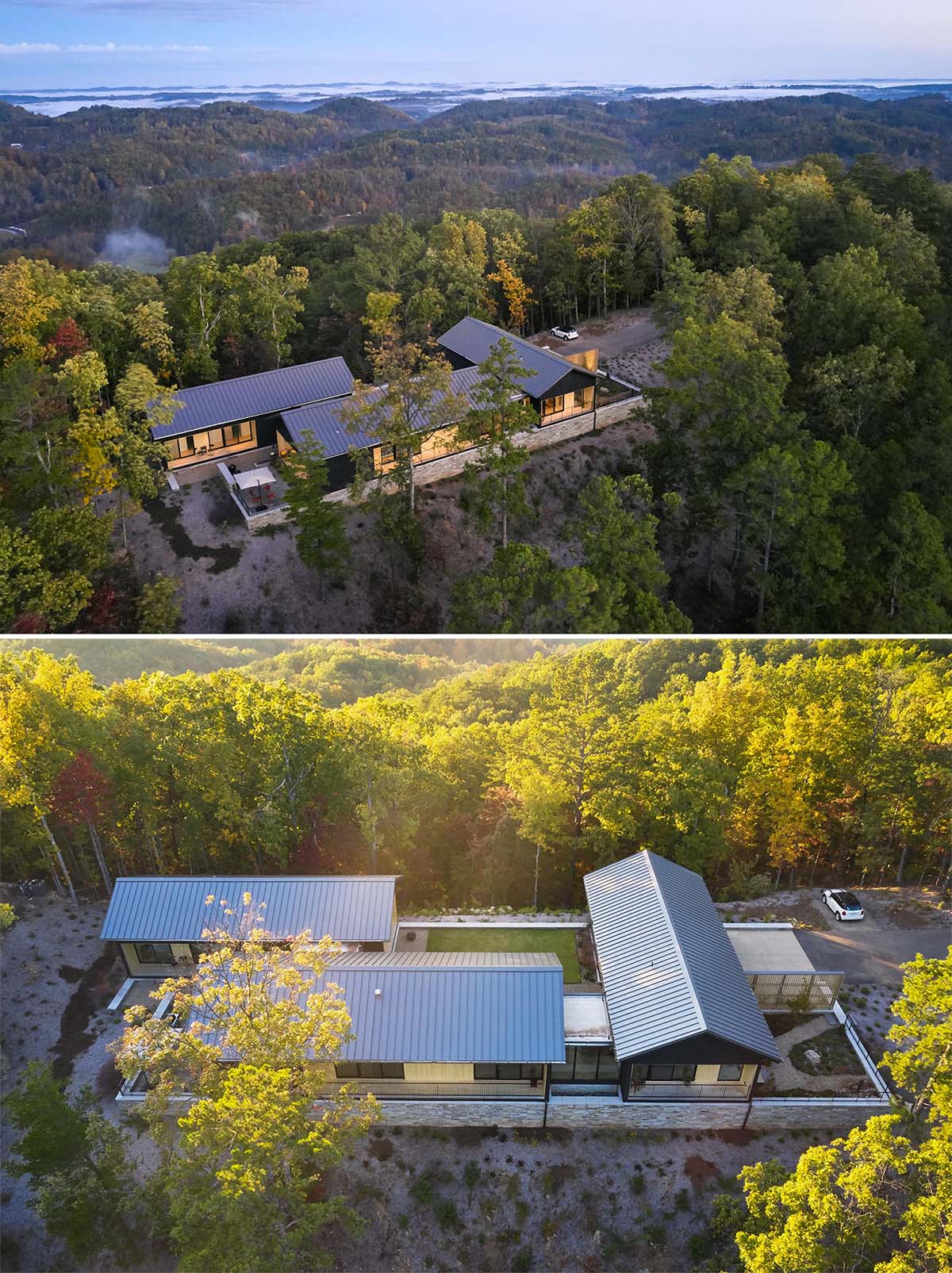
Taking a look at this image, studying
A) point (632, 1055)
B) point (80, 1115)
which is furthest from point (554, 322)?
point (80, 1115)

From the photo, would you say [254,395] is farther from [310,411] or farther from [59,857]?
[59,857]

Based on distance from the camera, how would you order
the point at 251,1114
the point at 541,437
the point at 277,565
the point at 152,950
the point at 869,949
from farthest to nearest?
1. the point at 541,437
2. the point at 277,565
3. the point at 869,949
4. the point at 152,950
5. the point at 251,1114

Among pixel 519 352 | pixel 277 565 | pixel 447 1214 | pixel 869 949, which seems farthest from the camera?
pixel 519 352

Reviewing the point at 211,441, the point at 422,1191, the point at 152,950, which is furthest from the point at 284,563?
the point at 422,1191

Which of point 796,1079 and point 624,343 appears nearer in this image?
point 796,1079

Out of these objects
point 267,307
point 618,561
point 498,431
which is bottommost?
point 618,561

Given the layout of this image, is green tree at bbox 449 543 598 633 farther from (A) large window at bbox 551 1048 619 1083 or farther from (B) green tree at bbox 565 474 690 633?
(A) large window at bbox 551 1048 619 1083

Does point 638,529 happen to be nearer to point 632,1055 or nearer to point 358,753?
point 358,753
